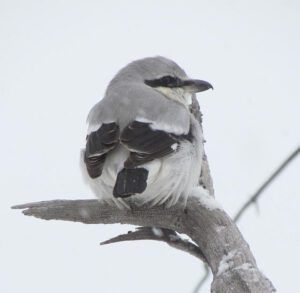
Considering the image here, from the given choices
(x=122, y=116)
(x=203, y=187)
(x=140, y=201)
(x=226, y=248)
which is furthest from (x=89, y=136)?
(x=226, y=248)

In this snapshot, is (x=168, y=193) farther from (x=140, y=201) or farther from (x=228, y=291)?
(x=228, y=291)

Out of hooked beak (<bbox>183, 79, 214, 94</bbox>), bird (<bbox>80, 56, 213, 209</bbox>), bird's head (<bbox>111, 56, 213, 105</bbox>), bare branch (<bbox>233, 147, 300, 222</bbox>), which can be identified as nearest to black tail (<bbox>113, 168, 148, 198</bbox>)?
bird (<bbox>80, 56, 213, 209</bbox>)

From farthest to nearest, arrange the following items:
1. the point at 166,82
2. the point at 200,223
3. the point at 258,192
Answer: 1. the point at 166,82
2. the point at 200,223
3. the point at 258,192

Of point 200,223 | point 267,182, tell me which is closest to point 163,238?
point 200,223

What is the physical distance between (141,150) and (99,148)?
0.25 m

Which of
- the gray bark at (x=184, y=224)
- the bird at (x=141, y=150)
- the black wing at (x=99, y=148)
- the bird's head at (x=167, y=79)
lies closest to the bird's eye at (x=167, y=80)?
the bird's head at (x=167, y=79)

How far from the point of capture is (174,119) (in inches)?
172

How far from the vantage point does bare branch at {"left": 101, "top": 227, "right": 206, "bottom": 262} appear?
13.2 feet

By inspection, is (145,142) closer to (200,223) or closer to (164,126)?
(164,126)

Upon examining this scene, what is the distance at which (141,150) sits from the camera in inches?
158

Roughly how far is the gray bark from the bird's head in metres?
0.96

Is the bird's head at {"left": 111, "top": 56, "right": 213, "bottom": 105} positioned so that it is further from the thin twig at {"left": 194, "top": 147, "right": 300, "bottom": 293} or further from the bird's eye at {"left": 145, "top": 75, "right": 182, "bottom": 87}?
the thin twig at {"left": 194, "top": 147, "right": 300, "bottom": 293}

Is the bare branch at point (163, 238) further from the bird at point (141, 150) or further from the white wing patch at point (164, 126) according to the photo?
the white wing patch at point (164, 126)

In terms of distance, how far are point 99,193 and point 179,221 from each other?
1.70 feet
